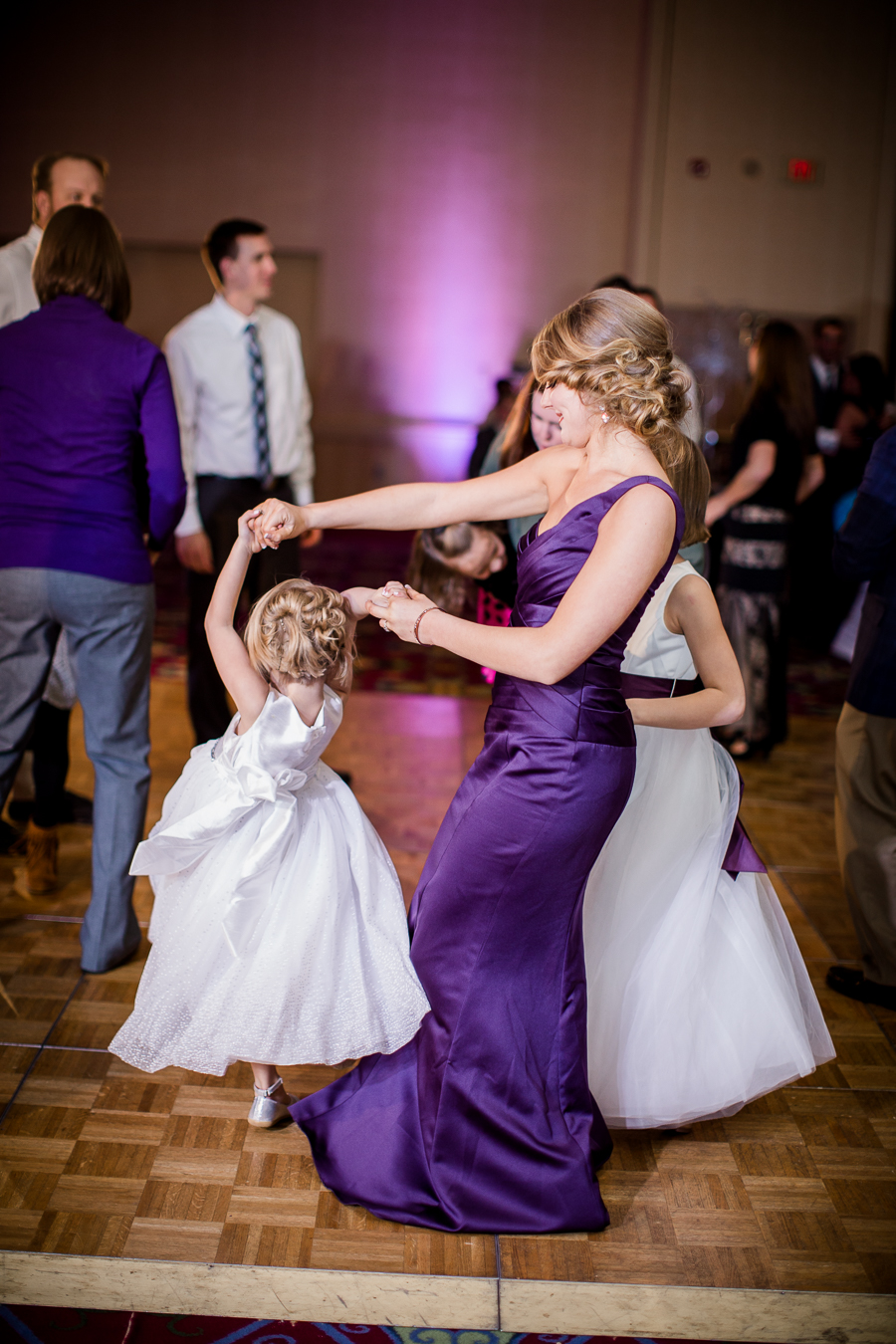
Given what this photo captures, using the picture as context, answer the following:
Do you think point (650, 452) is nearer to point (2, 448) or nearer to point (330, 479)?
point (2, 448)

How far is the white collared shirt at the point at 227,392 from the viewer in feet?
12.0

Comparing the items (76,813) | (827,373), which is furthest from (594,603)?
(827,373)

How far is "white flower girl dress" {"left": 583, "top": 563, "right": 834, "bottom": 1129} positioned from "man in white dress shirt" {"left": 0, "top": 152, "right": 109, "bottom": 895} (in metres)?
1.45

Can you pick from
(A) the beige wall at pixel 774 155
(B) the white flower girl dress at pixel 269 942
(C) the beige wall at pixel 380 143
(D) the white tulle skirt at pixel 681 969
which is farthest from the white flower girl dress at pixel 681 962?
(A) the beige wall at pixel 774 155

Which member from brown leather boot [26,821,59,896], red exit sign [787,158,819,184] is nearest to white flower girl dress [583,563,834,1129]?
brown leather boot [26,821,59,896]

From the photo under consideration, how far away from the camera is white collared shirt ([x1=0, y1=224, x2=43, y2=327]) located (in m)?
3.08

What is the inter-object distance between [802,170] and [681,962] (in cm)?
872

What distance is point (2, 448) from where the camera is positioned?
8.21ft

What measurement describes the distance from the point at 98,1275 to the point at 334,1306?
37 centimetres

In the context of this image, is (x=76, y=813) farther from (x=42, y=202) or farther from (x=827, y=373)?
(x=827, y=373)

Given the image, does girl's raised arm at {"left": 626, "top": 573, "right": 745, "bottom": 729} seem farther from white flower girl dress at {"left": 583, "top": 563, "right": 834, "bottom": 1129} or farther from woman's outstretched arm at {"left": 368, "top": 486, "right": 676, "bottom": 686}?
woman's outstretched arm at {"left": 368, "top": 486, "right": 676, "bottom": 686}

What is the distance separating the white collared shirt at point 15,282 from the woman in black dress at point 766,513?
2.37m

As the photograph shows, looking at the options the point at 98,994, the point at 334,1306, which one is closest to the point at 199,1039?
the point at 334,1306

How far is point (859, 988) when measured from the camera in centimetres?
274
